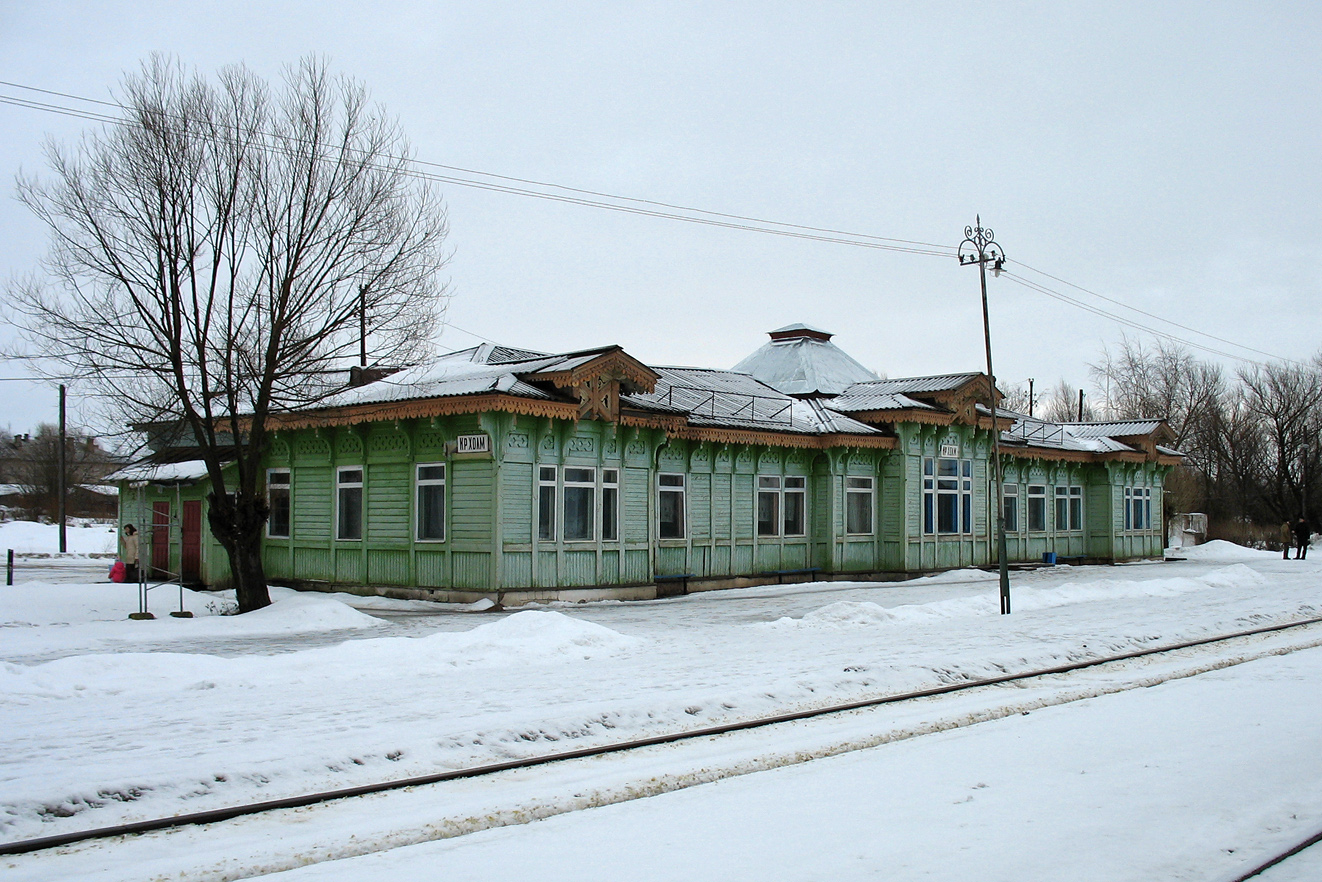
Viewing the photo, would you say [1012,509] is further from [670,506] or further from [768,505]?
[670,506]

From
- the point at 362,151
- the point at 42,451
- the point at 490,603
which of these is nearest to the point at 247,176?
the point at 362,151

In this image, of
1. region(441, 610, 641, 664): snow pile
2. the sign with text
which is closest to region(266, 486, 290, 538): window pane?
the sign with text

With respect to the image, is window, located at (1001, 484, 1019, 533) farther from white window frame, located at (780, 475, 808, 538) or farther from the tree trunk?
the tree trunk

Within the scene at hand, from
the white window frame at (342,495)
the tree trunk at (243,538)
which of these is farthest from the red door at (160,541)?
the tree trunk at (243,538)

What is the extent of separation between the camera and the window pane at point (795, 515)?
27.5 metres

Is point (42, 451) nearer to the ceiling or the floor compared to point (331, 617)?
nearer to the ceiling

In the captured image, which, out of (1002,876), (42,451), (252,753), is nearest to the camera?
(1002,876)

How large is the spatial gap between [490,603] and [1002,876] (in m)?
15.0

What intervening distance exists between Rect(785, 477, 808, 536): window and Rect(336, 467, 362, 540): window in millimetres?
10953

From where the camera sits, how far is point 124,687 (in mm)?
10641

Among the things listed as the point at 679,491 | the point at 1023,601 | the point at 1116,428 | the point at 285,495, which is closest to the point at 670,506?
the point at 679,491

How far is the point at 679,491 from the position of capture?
80.8ft

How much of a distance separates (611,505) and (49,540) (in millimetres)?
39030

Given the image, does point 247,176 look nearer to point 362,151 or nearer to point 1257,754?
point 362,151
